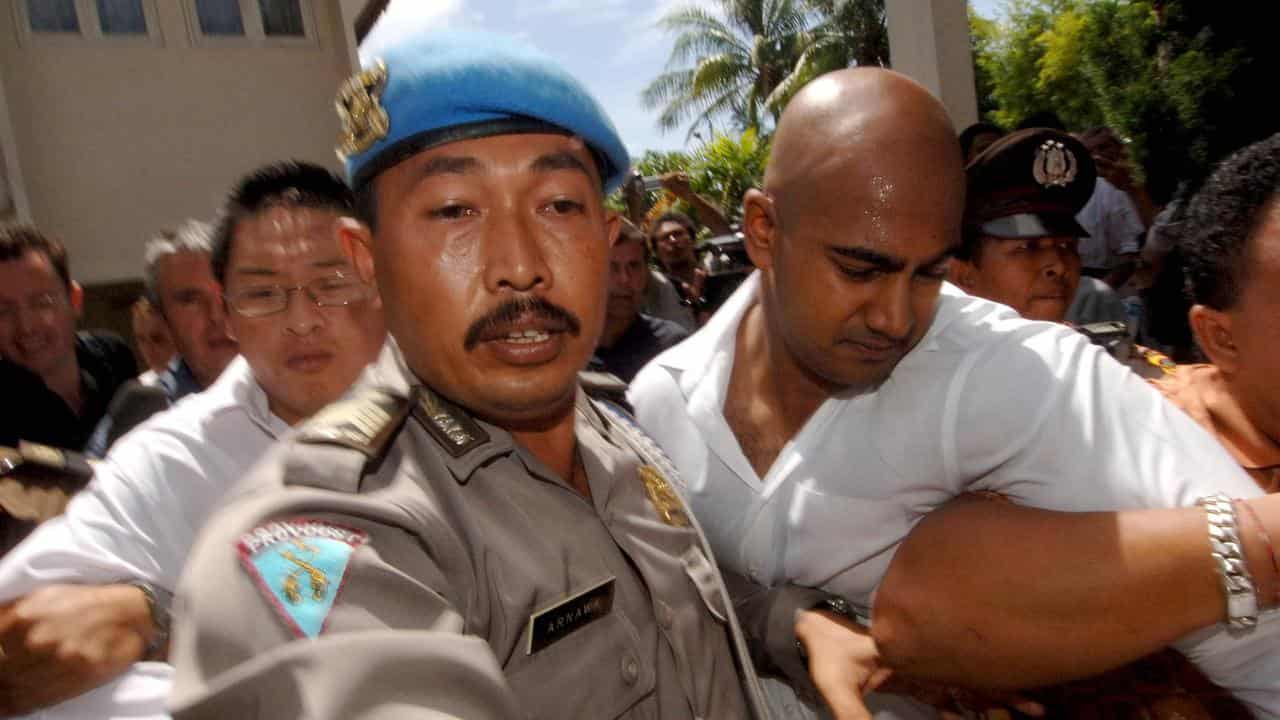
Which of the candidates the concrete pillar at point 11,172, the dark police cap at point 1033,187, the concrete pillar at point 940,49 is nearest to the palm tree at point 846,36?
the concrete pillar at point 11,172

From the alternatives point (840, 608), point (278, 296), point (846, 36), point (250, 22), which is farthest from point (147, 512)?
point (846, 36)

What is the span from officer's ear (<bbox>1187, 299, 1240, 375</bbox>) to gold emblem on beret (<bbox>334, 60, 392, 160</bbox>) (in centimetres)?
165

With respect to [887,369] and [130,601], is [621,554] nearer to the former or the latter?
[887,369]

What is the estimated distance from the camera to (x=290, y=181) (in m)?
2.39

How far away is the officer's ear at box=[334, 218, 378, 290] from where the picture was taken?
4.35ft

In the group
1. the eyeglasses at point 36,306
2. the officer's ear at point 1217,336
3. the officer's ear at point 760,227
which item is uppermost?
the eyeglasses at point 36,306

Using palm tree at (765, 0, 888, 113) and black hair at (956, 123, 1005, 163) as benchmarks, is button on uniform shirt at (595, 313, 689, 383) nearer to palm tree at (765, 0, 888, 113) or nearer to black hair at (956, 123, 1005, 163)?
black hair at (956, 123, 1005, 163)

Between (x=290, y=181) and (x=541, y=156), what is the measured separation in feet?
4.67

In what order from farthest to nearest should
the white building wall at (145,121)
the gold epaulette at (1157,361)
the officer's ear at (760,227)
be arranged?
1. the white building wall at (145,121)
2. the gold epaulette at (1157,361)
3. the officer's ear at (760,227)

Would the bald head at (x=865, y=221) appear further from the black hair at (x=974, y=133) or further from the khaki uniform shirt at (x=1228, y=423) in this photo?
the black hair at (x=974, y=133)

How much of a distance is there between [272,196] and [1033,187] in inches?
88.2

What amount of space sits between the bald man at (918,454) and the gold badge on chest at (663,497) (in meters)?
0.33

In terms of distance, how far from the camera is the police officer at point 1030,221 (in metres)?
2.77

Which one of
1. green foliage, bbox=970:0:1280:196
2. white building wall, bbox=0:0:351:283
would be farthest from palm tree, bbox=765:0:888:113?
white building wall, bbox=0:0:351:283
